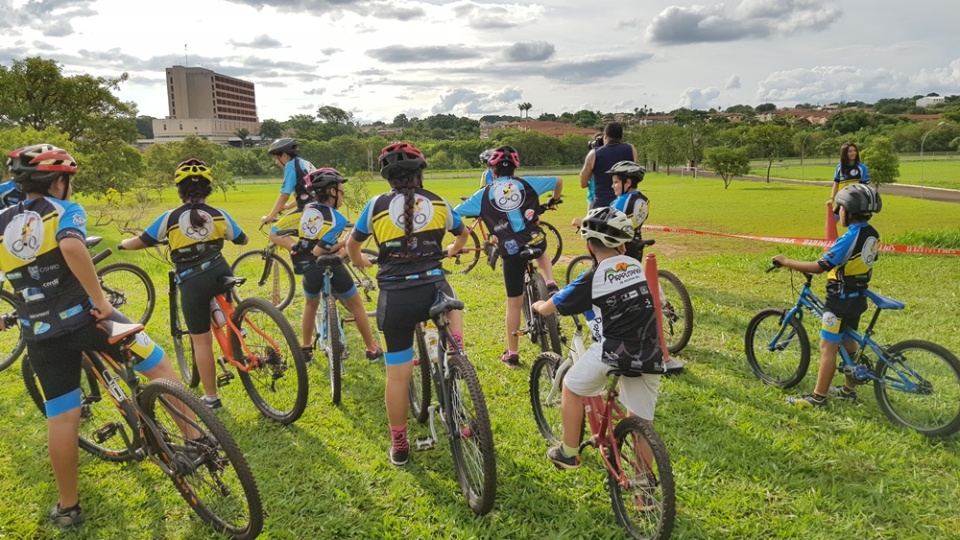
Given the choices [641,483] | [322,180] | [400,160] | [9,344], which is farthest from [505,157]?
[9,344]

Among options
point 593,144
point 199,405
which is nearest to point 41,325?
point 199,405

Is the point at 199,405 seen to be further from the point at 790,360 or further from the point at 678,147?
the point at 678,147

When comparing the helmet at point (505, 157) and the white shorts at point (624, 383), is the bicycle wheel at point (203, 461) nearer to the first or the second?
the white shorts at point (624, 383)

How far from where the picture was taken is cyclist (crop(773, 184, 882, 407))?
4609mm

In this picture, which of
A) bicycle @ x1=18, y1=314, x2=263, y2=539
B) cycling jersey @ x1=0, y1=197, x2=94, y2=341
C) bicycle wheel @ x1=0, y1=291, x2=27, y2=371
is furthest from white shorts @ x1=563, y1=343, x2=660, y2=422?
bicycle wheel @ x1=0, y1=291, x2=27, y2=371

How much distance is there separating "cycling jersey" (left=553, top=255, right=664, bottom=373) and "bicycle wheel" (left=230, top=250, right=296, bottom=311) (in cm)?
543

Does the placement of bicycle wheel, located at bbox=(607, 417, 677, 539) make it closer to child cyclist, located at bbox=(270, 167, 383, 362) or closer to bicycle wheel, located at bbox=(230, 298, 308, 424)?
bicycle wheel, located at bbox=(230, 298, 308, 424)

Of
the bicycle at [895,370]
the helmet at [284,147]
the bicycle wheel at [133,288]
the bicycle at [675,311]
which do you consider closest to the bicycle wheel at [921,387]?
the bicycle at [895,370]

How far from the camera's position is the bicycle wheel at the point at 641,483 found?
305cm

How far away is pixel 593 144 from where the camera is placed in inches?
284

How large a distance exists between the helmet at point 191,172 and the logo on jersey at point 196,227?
28 cm

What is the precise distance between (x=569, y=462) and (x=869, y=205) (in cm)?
315

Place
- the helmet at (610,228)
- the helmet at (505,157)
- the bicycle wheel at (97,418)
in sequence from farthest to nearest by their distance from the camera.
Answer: the helmet at (505,157), the bicycle wheel at (97,418), the helmet at (610,228)

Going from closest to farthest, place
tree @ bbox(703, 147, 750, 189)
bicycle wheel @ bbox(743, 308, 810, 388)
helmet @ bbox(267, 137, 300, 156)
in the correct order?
bicycle wheel @ bbox(743, 308, 810, 388), helmet @ bbox(267, 137, 300, 156), tree @ bbox(703, 147, 750, 189)
